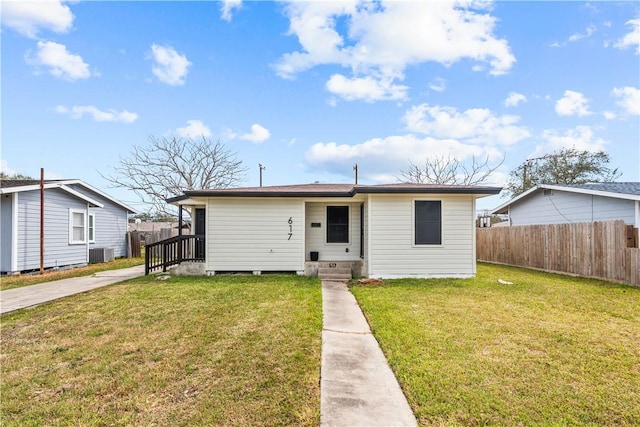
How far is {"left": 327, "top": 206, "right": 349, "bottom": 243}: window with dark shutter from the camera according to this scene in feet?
33.5

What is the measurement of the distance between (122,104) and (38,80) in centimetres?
323

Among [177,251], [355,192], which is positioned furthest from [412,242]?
[177,251]

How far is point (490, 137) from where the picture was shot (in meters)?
20.9

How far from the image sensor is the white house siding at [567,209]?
10.2 m

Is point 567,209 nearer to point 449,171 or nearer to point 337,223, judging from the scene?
point 337,223

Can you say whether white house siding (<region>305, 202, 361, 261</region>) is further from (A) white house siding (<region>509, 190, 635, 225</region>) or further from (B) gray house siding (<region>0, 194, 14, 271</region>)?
(B) gray house siding (<region>0, 194, 14, 271</region>)

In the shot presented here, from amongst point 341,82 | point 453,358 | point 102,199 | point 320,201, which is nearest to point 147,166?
point 102,199

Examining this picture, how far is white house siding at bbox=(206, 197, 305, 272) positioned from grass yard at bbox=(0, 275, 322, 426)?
3.29m

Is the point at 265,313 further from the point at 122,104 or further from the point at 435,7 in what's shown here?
the point at 122,104

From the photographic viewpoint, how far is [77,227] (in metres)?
13.1

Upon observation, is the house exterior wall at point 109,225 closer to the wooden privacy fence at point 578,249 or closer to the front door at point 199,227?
the front door at point 199,227

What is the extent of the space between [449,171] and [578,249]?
54.9 ft

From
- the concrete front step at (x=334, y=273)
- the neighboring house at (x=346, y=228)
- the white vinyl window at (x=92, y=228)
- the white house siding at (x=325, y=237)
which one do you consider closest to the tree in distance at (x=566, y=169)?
the neighboring house at (x=346, y=228)

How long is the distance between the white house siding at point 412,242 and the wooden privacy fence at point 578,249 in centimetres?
332
